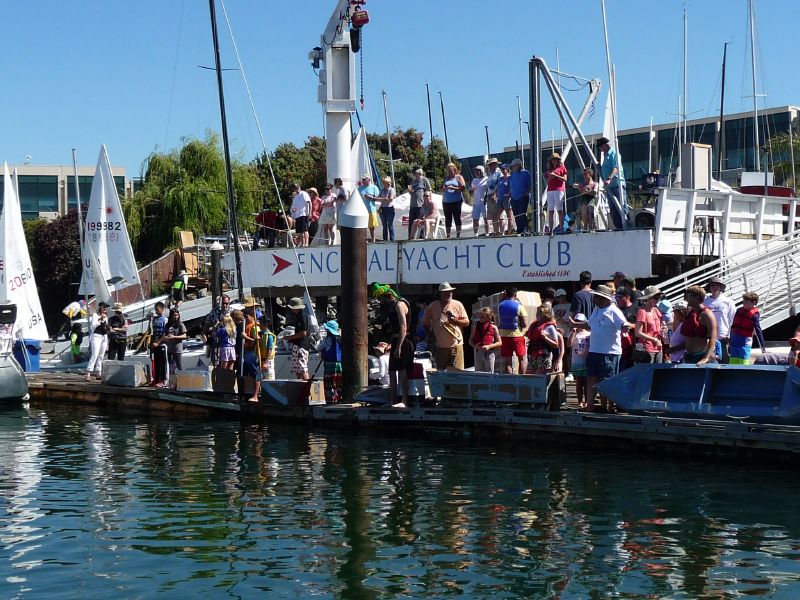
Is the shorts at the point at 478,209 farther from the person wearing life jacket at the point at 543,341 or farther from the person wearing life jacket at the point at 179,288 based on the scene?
the person wearing life jacket at the point at 179,288

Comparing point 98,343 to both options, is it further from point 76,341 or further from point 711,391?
point 711,391

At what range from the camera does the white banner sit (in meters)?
19.8

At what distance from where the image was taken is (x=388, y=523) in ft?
33.6

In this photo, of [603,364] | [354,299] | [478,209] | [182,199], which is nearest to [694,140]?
[182,199]

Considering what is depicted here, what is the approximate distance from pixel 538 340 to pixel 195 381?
6626 millimetres

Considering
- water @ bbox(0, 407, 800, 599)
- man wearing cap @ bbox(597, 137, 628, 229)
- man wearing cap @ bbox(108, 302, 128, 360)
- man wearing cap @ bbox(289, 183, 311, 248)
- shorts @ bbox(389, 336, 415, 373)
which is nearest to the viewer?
water @ bbox(0, 407, 800, 599)

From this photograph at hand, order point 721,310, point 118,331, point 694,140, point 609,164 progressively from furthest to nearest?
point 694,140 → point 118,331 → point 609,164 → point 721,310

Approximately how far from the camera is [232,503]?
11234 millimetres

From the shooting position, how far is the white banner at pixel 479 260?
65.1 feet

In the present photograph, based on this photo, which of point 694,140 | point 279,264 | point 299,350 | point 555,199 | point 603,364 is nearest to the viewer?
point 603,364

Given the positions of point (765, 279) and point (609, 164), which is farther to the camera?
point (609, 164)

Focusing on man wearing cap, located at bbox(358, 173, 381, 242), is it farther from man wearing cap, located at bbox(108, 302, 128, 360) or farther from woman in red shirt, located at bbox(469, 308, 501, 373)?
woman in red shirt, located at bbox(469, 308, 501, 373)

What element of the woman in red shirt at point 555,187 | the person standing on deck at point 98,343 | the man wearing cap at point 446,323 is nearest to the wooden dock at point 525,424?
the man wearing cap at point 446,323

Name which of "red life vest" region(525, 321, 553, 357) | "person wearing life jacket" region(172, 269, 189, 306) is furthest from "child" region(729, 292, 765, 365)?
"person wearing life jacket" region(172, 269, 189, 306)
